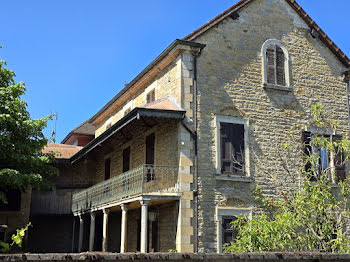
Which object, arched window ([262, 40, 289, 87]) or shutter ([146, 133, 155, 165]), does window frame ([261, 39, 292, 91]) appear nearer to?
arched window ([262, 40, 289, 87])

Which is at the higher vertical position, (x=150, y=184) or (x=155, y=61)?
(x=155, y=61)

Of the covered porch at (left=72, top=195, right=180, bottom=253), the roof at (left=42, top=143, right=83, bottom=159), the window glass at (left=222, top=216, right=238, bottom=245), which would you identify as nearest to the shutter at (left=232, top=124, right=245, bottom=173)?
the window glass at (left=222, top=216, right=238, bottom=245)

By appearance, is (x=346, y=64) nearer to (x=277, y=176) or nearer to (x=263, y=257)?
(x=277, y=176)

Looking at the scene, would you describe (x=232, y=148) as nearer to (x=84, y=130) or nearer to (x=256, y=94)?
(x=256, y=94)

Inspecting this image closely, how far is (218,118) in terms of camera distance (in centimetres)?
1448

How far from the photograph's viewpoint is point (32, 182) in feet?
47.9

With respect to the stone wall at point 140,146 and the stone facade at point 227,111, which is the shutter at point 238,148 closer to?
the stone facade at point 227,111

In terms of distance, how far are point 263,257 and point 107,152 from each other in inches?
591

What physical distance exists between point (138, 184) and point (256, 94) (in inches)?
193

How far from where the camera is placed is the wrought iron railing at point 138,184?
13.5 metres

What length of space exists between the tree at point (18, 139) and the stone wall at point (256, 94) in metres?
5.33

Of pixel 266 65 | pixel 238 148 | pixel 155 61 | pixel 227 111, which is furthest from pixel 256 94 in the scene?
pixel 155 61

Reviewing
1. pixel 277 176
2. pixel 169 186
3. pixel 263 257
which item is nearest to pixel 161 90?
pixel 169 186

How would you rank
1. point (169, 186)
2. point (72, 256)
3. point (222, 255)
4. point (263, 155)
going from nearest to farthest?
point (72, 256) → point (222, 255) → point (169, 186) → point (263, 155)
